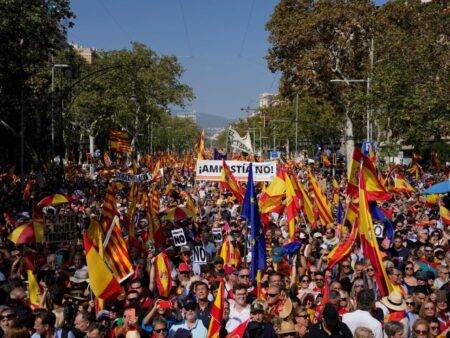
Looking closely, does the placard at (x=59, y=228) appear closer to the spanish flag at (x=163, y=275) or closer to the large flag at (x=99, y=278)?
the spanish flag at (x=163, y=275)

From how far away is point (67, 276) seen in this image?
373 inches

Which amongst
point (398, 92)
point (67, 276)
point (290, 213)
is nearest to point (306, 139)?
point (398, 92)

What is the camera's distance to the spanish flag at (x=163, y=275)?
9.34m

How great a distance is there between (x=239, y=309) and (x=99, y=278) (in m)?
1.64

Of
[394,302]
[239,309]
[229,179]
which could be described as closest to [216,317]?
[239,309]

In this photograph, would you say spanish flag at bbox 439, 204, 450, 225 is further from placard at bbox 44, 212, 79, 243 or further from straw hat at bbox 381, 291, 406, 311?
straw hat at bbox 381, 291, 406, 311

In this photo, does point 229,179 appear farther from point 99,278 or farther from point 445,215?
point 99,278

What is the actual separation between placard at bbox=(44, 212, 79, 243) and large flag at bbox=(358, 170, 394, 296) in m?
6.10

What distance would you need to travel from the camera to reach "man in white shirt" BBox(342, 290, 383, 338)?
258 inches

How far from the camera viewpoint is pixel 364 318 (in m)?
6.60

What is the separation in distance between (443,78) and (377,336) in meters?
20.0

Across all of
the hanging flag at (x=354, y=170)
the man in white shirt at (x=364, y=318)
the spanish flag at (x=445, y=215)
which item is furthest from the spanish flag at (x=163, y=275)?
the spanish flag at (x=445, y=215)

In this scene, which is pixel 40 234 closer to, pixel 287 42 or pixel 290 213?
pixel 290 213

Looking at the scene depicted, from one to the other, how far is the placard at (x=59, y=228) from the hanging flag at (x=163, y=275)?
3736 millimetres
